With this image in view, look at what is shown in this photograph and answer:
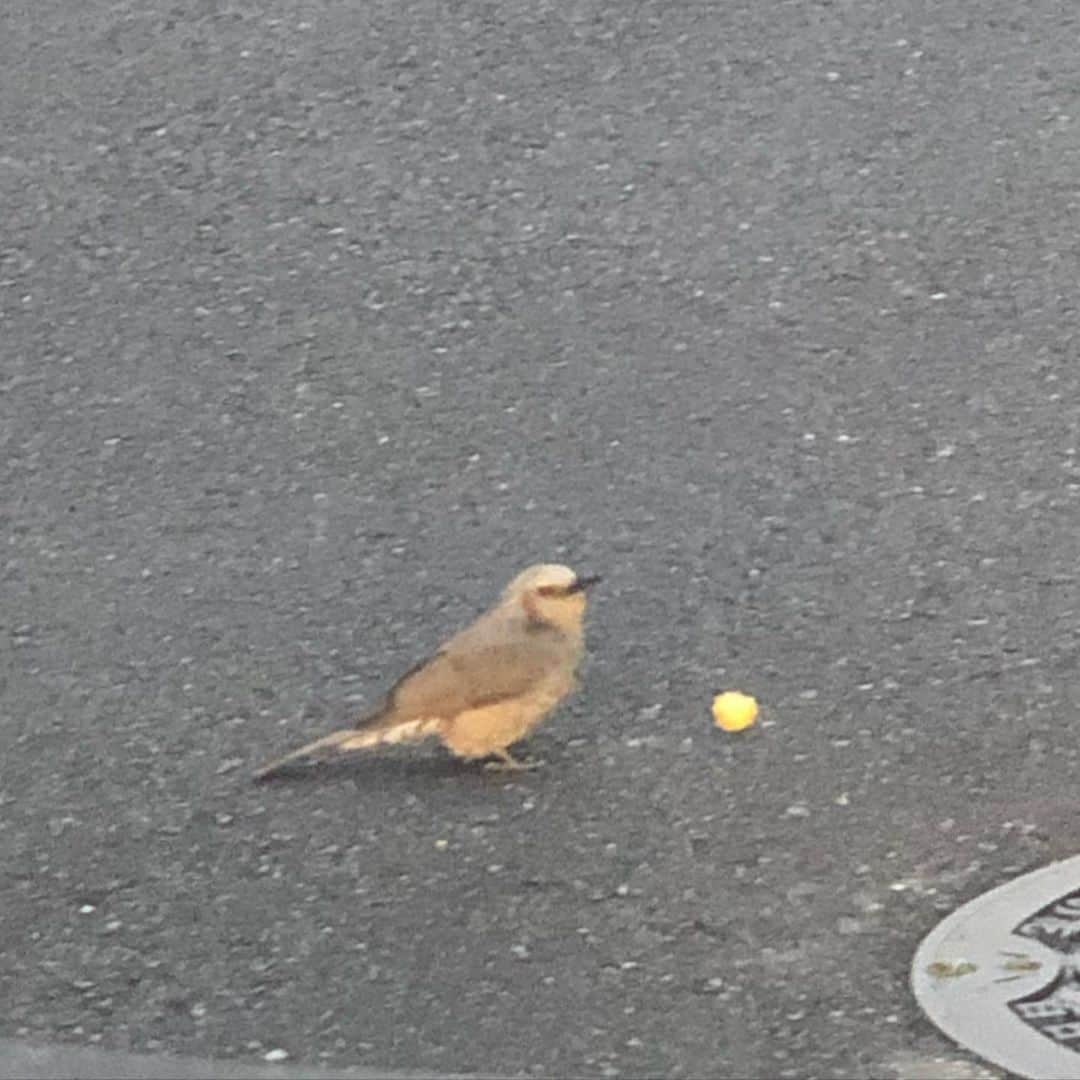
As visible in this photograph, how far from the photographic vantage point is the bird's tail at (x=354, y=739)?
4.41 meters

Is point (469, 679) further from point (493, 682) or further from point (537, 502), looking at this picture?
point (537, 502)

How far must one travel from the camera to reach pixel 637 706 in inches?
185

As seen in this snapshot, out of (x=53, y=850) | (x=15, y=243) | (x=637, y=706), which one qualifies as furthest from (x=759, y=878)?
(x=15, y=243)

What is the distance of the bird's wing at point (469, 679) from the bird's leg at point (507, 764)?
0.52 ft

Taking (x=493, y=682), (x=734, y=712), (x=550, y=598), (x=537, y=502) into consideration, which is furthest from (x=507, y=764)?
(x=537, y=502)

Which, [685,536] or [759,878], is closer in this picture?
[759,878]

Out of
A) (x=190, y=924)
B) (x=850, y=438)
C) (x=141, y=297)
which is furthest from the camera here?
(x=141, y=297)

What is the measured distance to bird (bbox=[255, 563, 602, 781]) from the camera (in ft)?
14.4

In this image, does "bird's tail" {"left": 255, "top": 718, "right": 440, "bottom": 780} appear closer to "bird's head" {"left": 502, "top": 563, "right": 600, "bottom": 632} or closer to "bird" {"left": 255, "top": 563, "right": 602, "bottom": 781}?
"bird" {"left": 255, "top": 563, "right": 602, "bottom": 781}

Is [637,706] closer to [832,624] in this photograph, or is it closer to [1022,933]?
[832,624]

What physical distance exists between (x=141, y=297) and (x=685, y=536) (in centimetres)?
210

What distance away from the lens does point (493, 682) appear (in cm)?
440

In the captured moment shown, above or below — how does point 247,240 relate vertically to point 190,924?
above

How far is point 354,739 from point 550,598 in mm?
461
